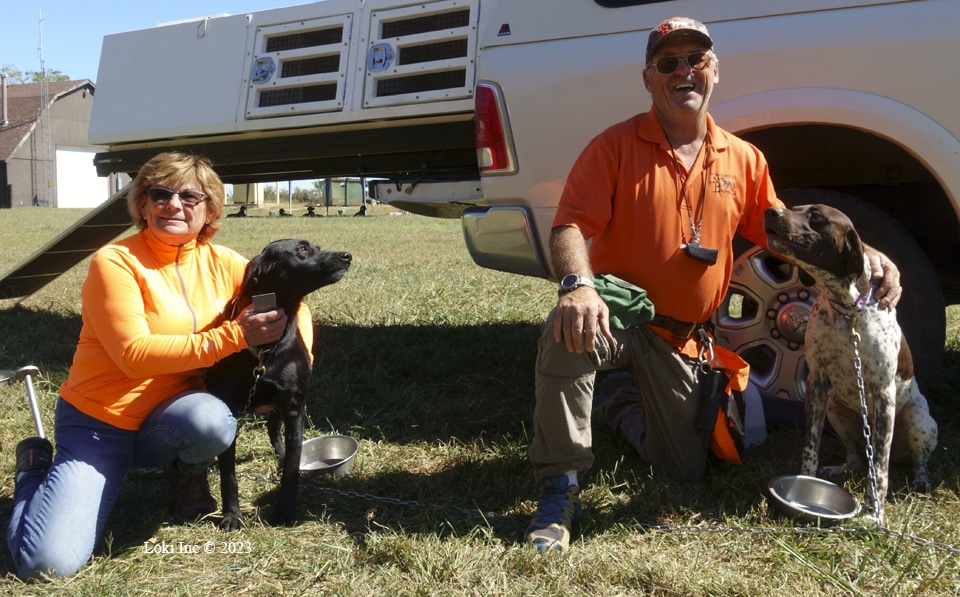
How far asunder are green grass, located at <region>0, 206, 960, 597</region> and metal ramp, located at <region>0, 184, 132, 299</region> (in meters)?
1.25

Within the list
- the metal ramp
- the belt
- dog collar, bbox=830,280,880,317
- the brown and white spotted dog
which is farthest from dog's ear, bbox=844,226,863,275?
the metal ramp

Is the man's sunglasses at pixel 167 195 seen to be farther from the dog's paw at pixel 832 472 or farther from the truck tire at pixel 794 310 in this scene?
the dog's paw at pixel 832 472

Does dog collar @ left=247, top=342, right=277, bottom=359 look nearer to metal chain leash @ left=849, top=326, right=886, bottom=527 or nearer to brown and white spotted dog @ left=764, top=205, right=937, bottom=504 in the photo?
brown and white spotted dog @ left=764, top=205, right=937, bottom=504

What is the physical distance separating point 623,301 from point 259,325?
122 cm

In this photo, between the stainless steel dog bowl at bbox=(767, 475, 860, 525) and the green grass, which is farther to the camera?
the stainless steel dog bowl at bbox=(767, 475, 860, 525)

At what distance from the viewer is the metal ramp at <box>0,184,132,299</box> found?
5.82 m

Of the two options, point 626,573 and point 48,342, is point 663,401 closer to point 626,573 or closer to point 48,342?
point 626,573

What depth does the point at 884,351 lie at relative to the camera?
9.54 feet

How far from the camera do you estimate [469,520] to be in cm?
292

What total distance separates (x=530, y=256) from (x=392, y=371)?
1.40 metres

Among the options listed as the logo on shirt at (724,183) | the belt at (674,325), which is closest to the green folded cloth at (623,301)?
the belt at (674,325)

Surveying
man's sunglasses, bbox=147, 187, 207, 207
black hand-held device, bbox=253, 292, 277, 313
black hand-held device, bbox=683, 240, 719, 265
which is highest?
man's sunglasses, bbox=147, 187, 207, 207

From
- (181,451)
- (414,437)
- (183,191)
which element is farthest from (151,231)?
(414,437)

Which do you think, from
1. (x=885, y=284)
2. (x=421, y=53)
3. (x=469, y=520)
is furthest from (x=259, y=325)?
(x=421, y=53)
